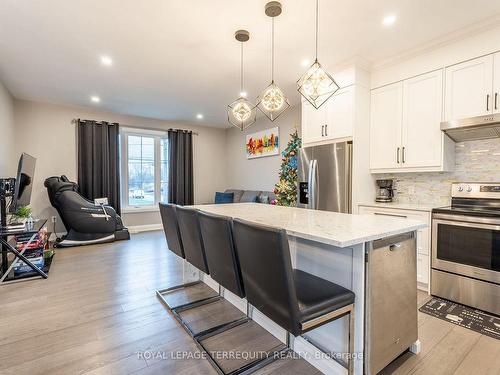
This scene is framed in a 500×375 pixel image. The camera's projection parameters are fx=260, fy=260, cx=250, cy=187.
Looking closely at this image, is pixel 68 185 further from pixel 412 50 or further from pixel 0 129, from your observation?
pixel 412 50

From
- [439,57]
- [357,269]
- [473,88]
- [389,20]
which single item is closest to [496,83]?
[473,88]

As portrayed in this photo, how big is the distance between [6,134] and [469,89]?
20.8 feet

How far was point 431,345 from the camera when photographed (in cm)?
189

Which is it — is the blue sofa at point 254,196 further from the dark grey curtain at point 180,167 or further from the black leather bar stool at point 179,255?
the black leather bar stool at point 179,255

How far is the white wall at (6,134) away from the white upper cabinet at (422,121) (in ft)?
18.4

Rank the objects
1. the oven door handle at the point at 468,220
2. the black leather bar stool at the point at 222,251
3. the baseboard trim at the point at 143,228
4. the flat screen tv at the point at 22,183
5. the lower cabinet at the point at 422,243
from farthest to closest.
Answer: the baseboard trim at the point at 143,228 → the flat screen tv at the point at 22,183 → the lower cabinet at the point at 422,243 → the oven door handle at the point at 468,220 → the black leather bar stool at the point at 222,251

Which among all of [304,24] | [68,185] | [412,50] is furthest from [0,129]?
[412,50]

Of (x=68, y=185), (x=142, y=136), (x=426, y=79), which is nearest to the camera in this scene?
(x=426, y=79)

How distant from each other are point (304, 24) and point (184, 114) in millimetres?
3960

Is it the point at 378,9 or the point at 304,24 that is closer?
the point at 378,9

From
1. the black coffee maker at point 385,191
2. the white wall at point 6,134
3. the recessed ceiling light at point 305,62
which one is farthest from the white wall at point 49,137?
the black coffee maker at point 385,191

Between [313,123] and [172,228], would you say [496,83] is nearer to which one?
[313,123]

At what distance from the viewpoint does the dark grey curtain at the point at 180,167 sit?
21.2 feet

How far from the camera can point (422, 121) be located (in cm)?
299
